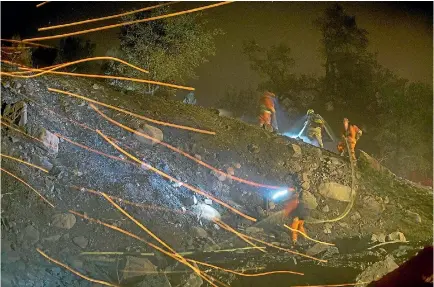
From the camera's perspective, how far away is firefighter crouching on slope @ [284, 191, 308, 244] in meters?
11.2

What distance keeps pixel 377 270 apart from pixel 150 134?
7403 mm

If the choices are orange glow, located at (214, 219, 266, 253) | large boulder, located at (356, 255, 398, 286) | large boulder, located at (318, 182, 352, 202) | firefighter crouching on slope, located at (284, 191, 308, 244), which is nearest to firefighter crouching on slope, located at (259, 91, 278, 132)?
large boulder, located at (318, 182, 352, 202)

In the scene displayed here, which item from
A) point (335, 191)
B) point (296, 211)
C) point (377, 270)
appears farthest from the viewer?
point (335, 191)

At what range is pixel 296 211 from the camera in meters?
12.2

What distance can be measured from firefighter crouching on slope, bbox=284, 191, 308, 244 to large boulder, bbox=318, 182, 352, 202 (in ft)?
2.94

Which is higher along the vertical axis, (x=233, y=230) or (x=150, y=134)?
(x=150, y=134)

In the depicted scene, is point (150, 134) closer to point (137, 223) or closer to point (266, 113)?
point (137, 223)

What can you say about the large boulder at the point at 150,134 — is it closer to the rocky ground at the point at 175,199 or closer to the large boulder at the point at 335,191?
the rocky ground at the point at 175,199

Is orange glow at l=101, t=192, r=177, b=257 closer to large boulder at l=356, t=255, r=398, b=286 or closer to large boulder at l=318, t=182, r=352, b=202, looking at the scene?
large boulder at l=356, t=255, r=398, b=286

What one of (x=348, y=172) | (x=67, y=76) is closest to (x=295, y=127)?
(x=348, y=172)

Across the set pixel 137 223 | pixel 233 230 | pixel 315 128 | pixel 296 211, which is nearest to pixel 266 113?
pixel 315 128

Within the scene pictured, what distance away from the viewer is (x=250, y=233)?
1112 centimetres

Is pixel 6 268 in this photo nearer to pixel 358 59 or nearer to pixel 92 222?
pixel 92 222

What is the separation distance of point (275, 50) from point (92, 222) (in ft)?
47.5
